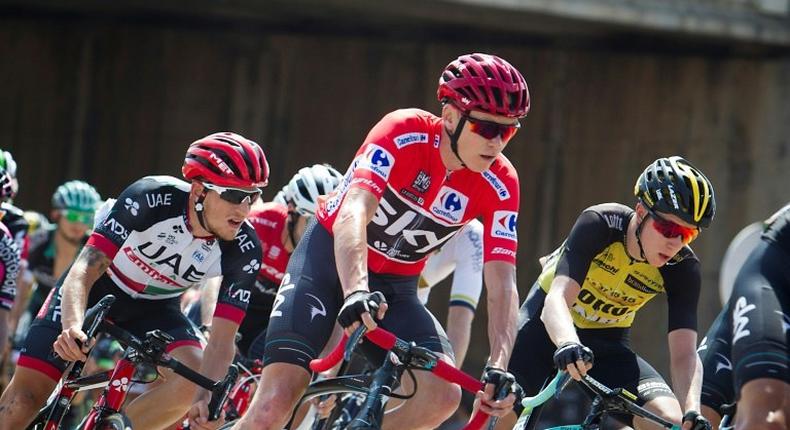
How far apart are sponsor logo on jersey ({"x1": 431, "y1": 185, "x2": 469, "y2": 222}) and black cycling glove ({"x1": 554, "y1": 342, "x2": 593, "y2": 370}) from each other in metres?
1.12

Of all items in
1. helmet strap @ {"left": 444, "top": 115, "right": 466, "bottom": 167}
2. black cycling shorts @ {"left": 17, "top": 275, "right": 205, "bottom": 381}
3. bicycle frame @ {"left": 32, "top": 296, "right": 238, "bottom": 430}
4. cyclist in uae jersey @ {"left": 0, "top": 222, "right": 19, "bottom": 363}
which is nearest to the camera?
helmet strap @ {"left": 444, "top": 115, "right": 466, "bottom": 167}

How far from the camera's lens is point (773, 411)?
5.09 meters

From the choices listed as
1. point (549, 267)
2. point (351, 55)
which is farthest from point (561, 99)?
point (549, 267)

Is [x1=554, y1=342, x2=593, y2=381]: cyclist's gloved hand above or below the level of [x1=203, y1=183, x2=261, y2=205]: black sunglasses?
below

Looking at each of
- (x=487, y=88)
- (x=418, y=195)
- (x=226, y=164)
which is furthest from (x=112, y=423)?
(x=487, y=88)

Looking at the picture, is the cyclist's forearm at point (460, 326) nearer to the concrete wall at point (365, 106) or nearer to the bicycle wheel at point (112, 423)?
the bicycle wheel at point (112, 423)

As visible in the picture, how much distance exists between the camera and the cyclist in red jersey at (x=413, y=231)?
19.6 feet

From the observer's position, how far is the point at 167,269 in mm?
7559

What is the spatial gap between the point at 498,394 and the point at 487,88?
150 centimetres

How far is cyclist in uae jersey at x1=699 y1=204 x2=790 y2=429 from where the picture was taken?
512 cm

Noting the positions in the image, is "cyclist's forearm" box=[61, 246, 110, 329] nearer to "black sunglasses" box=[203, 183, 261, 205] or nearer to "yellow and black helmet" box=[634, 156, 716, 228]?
"black sunglasses" box=[203, 183, 261, 205]

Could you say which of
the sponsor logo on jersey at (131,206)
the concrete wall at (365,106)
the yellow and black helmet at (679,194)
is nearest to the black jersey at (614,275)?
the yellow and black helmet at (679,194)

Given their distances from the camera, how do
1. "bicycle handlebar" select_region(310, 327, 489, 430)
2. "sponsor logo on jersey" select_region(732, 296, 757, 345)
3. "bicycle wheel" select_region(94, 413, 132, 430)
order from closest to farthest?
"sponsor logo on jersey" select_region(732, 296, 757, 345) < "bicycle handlebar" select_region(310, 327, 489, 430) < "bicycle wheel" select_region(94, 413, 132, 430)

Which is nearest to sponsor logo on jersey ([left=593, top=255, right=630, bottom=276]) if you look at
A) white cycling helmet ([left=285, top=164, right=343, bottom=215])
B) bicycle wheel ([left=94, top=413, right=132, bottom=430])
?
white cycling helmet ([left=285, top=164, right=343, bottom=215])
